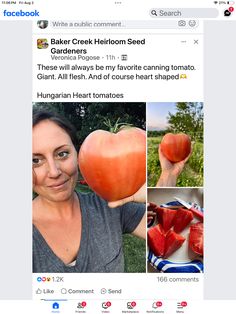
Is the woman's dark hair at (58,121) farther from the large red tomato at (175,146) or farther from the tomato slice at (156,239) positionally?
the tomato slice at (156,239)

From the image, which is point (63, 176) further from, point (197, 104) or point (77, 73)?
point (197, 104)

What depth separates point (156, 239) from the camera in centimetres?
234

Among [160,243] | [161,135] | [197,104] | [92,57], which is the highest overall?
[92,57]

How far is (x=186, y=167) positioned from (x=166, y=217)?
0.25 meters

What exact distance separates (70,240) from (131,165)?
445 millimetres

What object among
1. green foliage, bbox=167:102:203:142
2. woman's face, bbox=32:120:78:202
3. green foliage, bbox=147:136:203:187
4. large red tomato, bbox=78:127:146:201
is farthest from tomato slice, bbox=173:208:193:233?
woman's face, bbox=32:120:78:202

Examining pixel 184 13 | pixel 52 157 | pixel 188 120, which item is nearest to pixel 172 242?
pixel 188 120

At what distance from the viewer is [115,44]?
2301 mm

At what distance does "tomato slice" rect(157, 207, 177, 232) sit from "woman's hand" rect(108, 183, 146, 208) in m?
0.09

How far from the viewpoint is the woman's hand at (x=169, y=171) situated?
7.58ft

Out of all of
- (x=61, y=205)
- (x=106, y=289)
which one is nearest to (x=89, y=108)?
(x=61, y=205)

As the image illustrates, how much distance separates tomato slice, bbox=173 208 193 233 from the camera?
2342 millimetres

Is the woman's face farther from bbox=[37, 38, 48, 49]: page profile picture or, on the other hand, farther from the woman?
bbox=[37, 38, 48, 49]: page profile picture

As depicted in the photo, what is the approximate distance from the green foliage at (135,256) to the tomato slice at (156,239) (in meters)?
0.04
